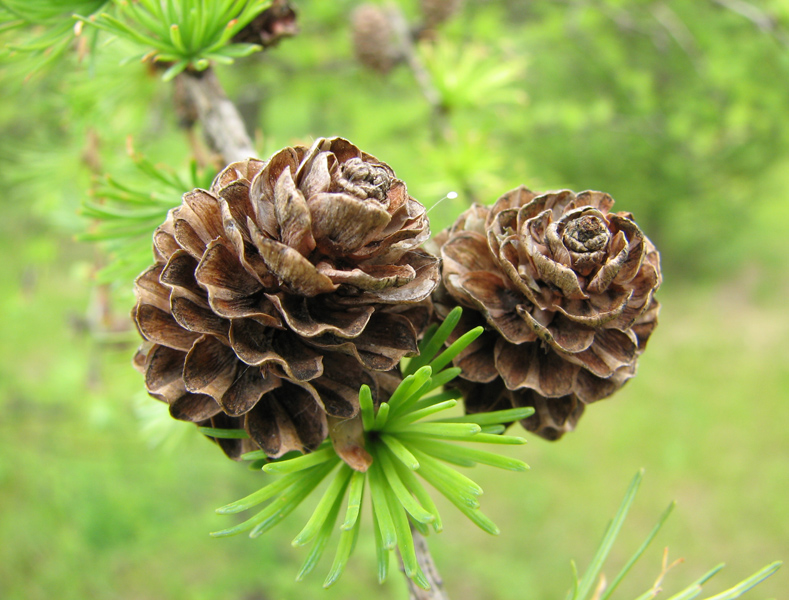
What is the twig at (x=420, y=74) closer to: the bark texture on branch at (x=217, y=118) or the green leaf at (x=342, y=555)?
the bark texture on branch at (x=217, y=118)

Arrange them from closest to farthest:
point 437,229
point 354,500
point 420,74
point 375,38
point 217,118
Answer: point 354,500 → point 217,118 → point 437,229 → point 420,74 → point 375,38

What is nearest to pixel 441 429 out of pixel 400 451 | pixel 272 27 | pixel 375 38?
pixel 400 451

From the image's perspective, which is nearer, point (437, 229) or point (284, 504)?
point (284, 504)

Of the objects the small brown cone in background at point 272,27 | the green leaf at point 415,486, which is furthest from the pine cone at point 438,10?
the green leaf at point 415,486

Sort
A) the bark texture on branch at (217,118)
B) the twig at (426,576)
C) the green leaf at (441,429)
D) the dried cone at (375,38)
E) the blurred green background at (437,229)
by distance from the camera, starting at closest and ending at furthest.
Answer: the green leaf at (441,429) < the twig at (426,576) < the bark texture on branch at (217,118) < the blurred green background at (437,229) < the dried cone at (375,38)

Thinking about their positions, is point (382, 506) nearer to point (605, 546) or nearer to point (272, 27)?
point (605, 546)

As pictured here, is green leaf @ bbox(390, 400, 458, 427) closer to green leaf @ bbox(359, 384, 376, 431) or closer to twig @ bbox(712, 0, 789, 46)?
green leaf @ bbox(359, 384, 376, 431)

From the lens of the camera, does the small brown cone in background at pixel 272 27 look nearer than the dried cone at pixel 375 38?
Yes

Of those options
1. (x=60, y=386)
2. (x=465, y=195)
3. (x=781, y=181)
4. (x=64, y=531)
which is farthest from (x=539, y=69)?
(x=64, y=531)
